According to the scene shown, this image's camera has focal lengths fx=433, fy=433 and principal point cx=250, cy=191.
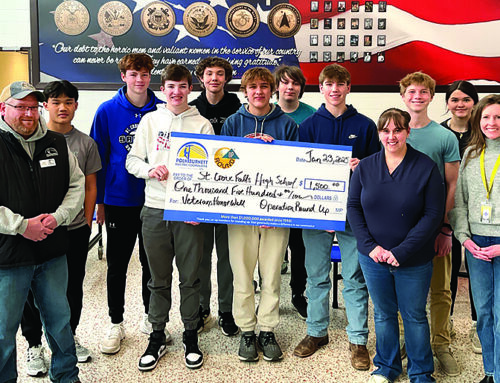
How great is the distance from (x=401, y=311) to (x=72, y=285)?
5.73 ft

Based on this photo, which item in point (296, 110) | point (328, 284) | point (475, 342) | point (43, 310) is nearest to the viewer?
point (43, 310)

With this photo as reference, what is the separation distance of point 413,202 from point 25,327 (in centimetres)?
211

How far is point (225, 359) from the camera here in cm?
249

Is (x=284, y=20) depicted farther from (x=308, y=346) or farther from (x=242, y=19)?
(x=308, y=346)

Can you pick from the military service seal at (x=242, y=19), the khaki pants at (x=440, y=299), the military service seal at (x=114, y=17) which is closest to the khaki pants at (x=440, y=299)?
the khaki pants at (x=440, y=299)

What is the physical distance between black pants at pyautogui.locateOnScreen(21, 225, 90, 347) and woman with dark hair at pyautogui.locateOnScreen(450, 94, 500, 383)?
195 cm

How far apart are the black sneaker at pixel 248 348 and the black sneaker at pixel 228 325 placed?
238mm

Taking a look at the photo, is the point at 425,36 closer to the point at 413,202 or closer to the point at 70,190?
the point at 413,202

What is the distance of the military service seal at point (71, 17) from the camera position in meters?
4.69

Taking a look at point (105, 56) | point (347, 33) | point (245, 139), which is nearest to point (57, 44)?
point (105, 56)

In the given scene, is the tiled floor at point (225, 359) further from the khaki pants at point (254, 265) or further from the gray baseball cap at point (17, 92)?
the gray baseball cap at point (17, 92)

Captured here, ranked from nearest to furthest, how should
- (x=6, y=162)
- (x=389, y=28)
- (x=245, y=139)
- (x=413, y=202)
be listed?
1. (x=6, y=162)
2. (x=413, y=202)
3. (x=245, y=139)
4. (x=389, y=28)

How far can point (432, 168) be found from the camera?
1970 mm

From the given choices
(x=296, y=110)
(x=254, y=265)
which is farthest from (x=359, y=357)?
(x=296, y=110)
